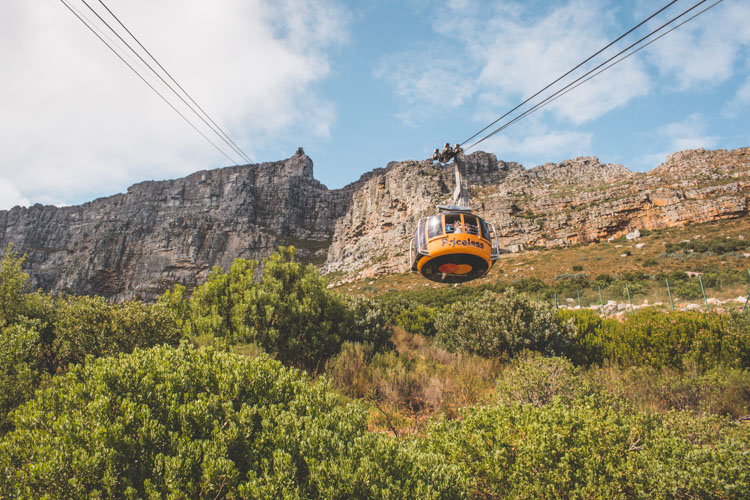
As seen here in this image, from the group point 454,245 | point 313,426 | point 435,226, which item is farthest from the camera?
point 435,226

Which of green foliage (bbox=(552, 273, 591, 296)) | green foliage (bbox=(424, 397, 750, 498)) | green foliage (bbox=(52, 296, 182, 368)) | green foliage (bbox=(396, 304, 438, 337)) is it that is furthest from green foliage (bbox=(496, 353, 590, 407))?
green foliage (bbox=(552, 273, 591, 296))

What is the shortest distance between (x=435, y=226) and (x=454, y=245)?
1.88 ft

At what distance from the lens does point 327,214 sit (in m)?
125

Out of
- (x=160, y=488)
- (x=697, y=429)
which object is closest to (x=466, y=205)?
(x=697, y=429)

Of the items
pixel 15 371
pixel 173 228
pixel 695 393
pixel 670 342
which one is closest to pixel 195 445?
pixel 15 371

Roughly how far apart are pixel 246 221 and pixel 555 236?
97380mm

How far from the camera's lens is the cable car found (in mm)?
6273

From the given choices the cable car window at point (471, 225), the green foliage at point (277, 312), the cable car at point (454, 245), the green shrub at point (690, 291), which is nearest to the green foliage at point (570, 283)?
the green shrub at point (690, 291)

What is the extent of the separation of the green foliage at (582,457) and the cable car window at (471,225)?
336 cm

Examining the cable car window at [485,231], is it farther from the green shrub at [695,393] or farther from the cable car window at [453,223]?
the green shrub at [695,393]

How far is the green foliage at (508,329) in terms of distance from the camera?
365 inches

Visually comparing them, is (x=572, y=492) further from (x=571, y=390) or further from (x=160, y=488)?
(x=160, y=488)

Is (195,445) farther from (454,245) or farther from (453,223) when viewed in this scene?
(453,223)

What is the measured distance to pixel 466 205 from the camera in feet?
23.9
